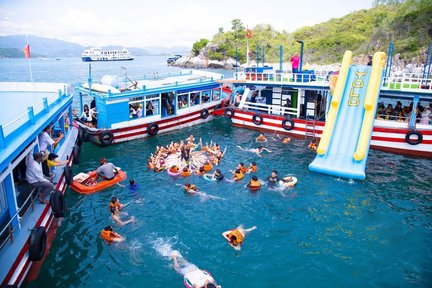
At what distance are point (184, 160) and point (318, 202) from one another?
7.63 meters

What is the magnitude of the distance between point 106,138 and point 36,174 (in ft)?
33.1

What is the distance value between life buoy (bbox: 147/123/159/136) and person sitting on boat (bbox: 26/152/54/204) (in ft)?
39.3

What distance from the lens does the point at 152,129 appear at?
77.2 feet

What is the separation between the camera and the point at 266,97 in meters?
26.3

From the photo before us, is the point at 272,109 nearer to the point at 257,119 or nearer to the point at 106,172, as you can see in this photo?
the point at 257,119

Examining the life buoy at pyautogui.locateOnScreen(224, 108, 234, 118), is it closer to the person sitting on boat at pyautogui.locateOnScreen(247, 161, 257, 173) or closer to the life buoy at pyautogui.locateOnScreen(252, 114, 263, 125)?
the life buoy at pyautogui.locateOnScreen(252, 114, 263, 125)

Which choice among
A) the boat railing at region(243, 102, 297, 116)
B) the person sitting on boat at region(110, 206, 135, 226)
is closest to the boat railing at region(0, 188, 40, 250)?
the person sitting on boat at region(110, 206, 135, 226)

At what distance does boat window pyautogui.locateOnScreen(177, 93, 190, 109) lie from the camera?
86.2ft

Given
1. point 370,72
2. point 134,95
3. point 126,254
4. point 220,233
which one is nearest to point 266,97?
point 370,72

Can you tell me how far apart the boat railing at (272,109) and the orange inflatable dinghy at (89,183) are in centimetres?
1261

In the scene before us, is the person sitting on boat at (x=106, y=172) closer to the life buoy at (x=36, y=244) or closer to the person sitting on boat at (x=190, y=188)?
the person sitting on boat at (x=190, y=188)

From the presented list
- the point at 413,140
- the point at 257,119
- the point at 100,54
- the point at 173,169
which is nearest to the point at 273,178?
the point at 173,169

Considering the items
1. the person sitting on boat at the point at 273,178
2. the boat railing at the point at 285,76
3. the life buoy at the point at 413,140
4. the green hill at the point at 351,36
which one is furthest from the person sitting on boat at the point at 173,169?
the green hill at the point at 351,36

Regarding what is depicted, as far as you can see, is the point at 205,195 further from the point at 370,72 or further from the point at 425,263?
the point at 370,72
